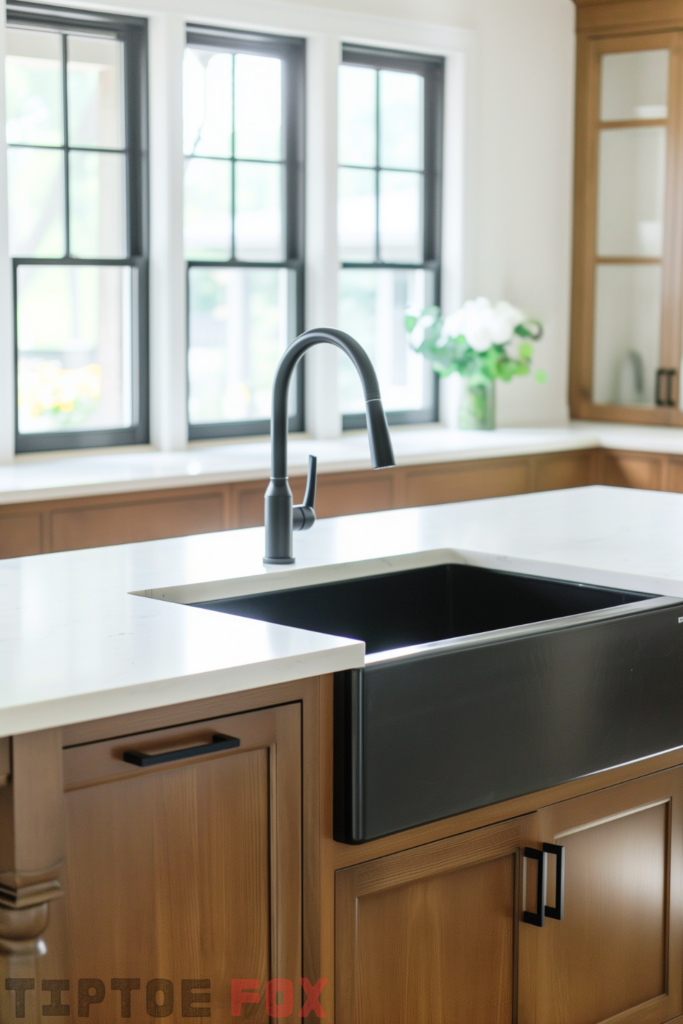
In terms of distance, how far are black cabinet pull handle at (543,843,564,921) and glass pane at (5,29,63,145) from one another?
317 centimetres

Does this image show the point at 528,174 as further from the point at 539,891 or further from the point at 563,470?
the point at 539,891

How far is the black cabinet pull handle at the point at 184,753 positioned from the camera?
1334 millimetres

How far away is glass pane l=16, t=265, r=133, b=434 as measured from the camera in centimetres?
417

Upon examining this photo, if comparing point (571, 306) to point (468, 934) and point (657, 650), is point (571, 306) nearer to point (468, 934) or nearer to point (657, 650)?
point (657, 650)

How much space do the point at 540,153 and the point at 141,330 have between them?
2.06 m

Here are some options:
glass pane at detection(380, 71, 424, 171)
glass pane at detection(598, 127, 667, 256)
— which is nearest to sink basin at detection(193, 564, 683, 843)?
glass pane at detection(380, 71, 424, 171)

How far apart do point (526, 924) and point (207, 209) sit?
3353 mm

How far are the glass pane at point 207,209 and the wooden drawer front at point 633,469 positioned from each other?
5.80 ft

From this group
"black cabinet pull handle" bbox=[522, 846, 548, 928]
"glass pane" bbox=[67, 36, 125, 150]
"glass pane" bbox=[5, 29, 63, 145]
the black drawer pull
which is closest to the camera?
"black cabinet pull handle" bbox=[522, 846, 548, 928]

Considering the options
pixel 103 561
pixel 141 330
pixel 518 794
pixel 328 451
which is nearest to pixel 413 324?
pixel 328 451

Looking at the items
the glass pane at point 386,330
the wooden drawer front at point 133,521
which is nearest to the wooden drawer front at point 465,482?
the glass pane at point 386,330

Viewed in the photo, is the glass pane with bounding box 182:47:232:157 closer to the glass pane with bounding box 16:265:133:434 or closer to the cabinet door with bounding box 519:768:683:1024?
the glass pane with bounding box 16:265:133:434

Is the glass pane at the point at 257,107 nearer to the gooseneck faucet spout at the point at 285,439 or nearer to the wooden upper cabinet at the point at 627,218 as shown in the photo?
the wooden upper cabinet at the point at 627,218

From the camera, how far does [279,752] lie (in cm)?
147
